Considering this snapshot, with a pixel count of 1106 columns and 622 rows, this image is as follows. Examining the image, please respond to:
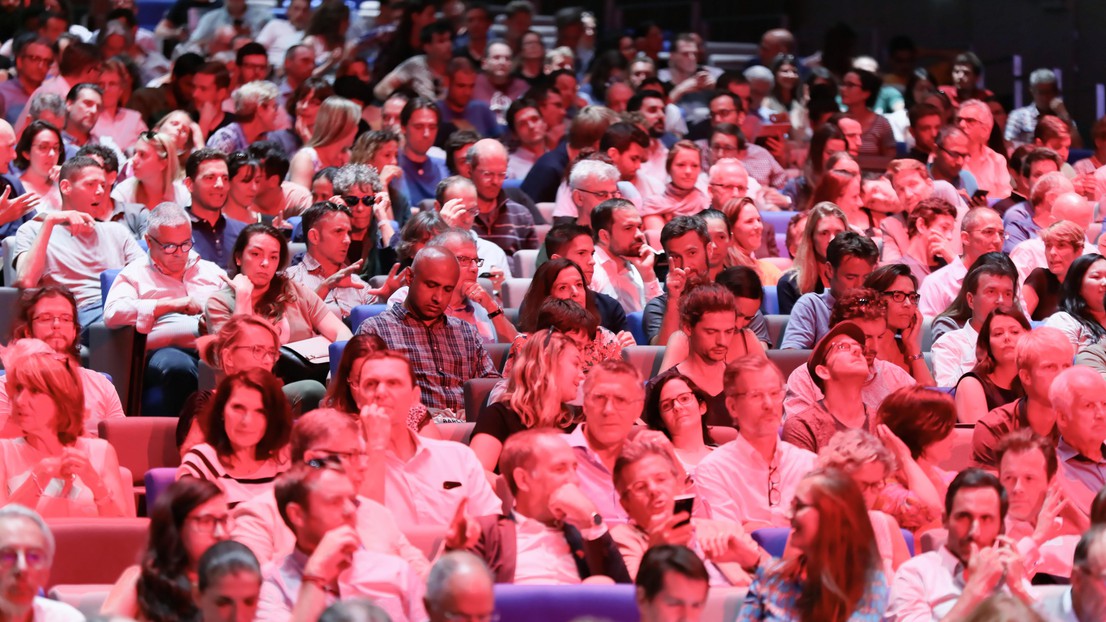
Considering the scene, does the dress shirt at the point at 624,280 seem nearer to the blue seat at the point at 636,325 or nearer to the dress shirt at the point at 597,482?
the blue seat at the point at 636,325

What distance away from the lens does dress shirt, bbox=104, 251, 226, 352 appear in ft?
16.0

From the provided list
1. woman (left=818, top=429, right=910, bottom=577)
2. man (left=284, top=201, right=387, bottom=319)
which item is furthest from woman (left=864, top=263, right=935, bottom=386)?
man (left=284, top=201, right=387, bottom=319)

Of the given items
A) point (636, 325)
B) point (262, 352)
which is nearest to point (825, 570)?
point (262, 352)

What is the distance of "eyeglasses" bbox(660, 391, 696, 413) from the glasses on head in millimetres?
965

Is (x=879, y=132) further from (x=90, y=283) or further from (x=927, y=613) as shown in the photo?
(x=927, y=613)

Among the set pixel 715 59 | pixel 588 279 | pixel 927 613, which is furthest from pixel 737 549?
pixel 715 59

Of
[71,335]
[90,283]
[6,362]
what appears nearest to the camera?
[6,362]

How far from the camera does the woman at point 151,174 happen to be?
6.11 m

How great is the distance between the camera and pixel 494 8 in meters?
10.6

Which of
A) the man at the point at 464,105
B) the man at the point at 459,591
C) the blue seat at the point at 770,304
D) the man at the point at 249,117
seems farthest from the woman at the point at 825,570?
the man at the point at 464,105

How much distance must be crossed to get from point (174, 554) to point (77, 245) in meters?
2.61

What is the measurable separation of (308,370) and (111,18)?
16.1 ft

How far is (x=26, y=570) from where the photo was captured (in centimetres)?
293

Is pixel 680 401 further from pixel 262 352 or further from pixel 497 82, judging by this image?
pixel 497 82
